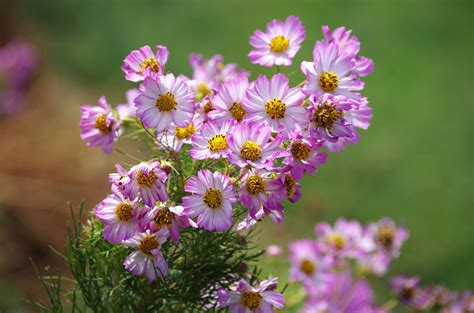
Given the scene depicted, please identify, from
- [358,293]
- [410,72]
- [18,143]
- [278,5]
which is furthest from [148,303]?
[278,5]

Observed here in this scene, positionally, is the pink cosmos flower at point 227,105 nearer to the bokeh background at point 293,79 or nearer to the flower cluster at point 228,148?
the flower cluster at point 228,148

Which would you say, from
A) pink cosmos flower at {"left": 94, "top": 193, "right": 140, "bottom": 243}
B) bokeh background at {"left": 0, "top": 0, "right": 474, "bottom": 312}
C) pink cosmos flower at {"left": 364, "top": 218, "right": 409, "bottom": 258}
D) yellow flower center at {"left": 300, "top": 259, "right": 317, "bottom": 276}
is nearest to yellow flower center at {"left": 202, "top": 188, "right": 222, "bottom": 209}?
pink cosmos flower at {"left": 94, "top": 193, "right": 140, "bottom": 243}

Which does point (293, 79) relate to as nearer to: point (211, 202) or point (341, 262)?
point (341, 262)

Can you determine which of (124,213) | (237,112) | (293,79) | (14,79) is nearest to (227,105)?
(237,112)

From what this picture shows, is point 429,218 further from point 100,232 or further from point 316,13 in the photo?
point 100,232

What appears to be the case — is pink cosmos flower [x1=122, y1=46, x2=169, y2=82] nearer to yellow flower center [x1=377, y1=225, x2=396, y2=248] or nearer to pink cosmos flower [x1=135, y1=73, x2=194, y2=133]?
pink cosmos flower [x1=135, y1=73, x2=194, y2=133]
